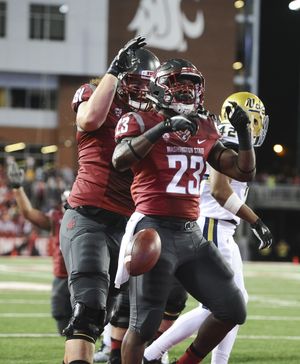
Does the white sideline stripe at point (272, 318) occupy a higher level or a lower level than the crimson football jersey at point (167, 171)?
lower

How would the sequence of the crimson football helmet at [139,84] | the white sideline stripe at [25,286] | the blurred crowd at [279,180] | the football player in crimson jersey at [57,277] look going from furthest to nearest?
the blurred crowd at [279,180] < the white sideline stripe at [25,286] < the football player in crimson jersey at [57,277] < the crimson football helmet at [139,84]

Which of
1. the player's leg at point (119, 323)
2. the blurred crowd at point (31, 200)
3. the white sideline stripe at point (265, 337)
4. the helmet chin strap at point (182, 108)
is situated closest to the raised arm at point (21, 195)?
the player's leg at point (119, 323)

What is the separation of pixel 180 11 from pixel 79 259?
38.9 metres

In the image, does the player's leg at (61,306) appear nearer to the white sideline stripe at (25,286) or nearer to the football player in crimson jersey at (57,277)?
the football player in crimson jersey at (57,277)

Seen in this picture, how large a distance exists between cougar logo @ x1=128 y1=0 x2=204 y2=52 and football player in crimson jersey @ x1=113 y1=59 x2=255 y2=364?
1467 inches

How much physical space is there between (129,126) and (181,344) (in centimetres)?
373

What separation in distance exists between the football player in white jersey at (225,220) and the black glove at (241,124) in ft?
2.31

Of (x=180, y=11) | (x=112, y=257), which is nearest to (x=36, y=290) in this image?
(x=112, y=257)

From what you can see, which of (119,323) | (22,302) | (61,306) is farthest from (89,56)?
(119,323)

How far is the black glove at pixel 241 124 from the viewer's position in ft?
15.8

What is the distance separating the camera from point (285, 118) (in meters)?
51.2

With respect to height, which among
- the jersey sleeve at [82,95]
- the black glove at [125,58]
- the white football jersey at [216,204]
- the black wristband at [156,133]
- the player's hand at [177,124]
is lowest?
the white football jersey at [216,204]

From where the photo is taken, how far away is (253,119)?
618 centimetres

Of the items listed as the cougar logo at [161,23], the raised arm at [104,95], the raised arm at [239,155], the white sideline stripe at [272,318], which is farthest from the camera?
the cougar logo at [161,23]
